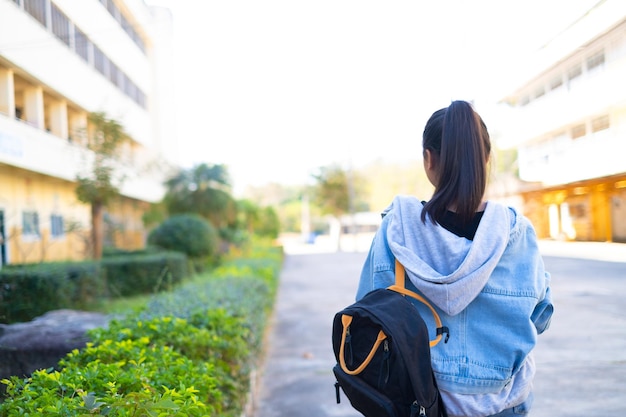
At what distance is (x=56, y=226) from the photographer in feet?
31.2

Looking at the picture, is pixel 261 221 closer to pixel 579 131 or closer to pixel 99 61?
pixel 99 61

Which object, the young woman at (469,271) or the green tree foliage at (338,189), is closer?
the young woman at (469,271)

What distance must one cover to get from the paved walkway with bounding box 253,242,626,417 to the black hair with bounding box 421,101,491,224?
4.83 feet

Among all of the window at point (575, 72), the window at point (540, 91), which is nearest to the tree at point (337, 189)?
the window at point (540, 91)

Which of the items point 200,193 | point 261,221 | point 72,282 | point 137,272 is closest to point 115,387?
point 72,282

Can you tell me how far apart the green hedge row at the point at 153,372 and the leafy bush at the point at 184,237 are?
8.89m

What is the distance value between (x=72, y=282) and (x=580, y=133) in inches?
250

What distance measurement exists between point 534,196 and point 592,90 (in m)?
0.73

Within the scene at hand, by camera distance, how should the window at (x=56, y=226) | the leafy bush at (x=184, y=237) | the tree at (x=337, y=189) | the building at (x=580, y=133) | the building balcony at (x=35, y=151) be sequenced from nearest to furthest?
1. the building at (x=580, y=133)
2. the building balcony at (x=35, y=151)
3. the window at (x=56, y=226)
4. the leafy bush at (x=184, y=237)
5. the tree at (x=337, y=189)

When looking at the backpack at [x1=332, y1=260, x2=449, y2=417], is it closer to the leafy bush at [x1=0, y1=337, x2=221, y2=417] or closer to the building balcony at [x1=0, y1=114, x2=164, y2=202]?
the leafy bush at [x1=0, y1=337, x2=221, y2=417]

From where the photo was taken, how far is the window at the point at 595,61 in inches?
100.0

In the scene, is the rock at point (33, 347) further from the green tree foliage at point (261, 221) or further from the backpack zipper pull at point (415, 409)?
the green tree foliage at point (261, 221)

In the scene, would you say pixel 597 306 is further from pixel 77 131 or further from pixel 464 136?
pixel 77 131

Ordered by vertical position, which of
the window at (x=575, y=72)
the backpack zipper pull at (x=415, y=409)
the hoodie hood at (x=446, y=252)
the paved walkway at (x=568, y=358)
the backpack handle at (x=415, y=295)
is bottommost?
the paved walkway at (x=568, y=358)
